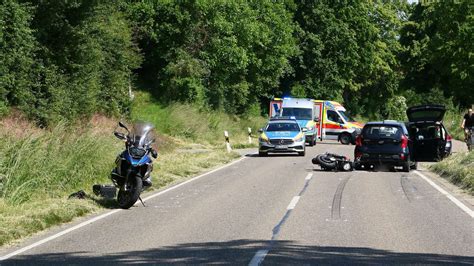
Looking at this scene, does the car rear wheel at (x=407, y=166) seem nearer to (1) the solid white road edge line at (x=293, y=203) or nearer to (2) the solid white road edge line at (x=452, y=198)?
(2) the solid white road edge line at (x=452, y=198)

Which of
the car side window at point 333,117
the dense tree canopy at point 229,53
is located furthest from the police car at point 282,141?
the car side window at point 333,117

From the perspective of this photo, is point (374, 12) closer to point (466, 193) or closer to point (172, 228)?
point (466, 193)

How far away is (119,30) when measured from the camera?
39.6 meters

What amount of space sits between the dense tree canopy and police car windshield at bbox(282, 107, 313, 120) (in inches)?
223

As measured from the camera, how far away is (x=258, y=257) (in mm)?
9727

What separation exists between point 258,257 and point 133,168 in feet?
18.7

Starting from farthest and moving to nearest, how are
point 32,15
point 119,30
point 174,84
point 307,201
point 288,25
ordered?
point 288,25 < point 174,84 < point 119,30 < point 32,15 < point 307,201

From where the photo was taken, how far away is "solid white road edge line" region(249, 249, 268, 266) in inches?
367

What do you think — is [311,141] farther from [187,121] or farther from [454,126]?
[454,126]

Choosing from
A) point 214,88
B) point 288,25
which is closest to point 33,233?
point 214,88

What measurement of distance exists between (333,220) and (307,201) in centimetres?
305

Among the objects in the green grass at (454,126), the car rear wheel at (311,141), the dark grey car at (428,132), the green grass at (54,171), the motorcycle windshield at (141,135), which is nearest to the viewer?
the green grass at (54,171)

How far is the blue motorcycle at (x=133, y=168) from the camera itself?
14906 millimetres

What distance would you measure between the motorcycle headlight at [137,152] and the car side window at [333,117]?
119 feet
